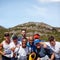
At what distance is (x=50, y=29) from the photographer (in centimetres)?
1007

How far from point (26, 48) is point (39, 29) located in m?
1.40

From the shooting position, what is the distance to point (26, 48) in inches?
356

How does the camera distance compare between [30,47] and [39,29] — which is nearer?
[30,47]

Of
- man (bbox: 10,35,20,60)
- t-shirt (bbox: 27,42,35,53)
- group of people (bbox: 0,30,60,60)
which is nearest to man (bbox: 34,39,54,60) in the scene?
group of people (bbox: 0,30,60,60)

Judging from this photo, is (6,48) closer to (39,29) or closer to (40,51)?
(40,51)

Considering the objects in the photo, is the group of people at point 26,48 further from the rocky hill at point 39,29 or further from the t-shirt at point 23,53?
the rocky hill at point 39,29

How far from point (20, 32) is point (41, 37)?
86 centimetres

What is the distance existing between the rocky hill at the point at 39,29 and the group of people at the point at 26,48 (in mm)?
304

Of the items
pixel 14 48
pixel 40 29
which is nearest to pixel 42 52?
pixel 14 48

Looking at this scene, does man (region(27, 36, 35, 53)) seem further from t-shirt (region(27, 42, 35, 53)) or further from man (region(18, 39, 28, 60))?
man (region(18, 39, 28, 60))

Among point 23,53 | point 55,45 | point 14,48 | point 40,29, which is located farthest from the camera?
point 40,29

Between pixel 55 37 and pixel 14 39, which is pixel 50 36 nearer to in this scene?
pixel 55 37

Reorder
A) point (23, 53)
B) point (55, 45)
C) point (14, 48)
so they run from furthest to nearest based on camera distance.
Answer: point (55, 45) < point (14, 48) < point (23, 53)

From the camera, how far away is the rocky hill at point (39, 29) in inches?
376
